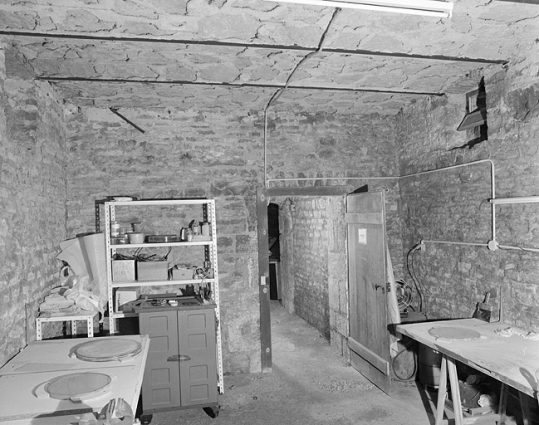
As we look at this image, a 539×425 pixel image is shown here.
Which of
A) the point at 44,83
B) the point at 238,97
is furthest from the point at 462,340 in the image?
the point at 44,83

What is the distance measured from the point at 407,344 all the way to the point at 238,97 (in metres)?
3.25

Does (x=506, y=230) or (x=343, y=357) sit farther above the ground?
(x=506, y=230)

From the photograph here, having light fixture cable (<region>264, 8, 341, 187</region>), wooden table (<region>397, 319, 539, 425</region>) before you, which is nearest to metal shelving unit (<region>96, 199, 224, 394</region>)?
light fixture cable (<region>264, 8, 341, 187</region>)

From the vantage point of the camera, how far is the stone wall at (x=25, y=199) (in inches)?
121

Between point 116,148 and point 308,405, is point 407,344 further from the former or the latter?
point 116,148

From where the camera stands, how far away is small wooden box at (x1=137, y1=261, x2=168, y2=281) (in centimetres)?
436

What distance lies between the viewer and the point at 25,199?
345 centimetres

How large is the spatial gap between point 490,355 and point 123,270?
338cm

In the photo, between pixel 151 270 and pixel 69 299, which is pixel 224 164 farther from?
pixel 69 299

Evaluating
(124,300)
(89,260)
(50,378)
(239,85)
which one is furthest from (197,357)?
(239,85)

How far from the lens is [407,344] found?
4629mm

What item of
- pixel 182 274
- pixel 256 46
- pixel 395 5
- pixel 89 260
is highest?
pixel 256 46

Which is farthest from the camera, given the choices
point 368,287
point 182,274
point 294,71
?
point 368,287

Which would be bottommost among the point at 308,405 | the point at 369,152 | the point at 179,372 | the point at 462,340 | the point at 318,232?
the point at 308,405
